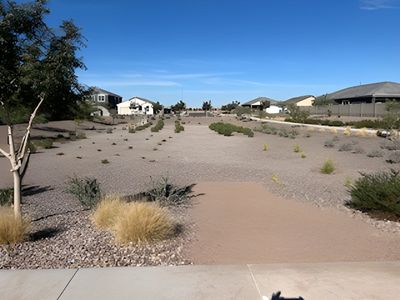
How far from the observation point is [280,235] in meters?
7.90

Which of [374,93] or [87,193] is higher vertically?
[374,93]

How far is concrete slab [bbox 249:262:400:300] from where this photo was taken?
497 centimetres

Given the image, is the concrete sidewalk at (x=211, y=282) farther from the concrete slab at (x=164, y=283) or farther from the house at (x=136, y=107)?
the house at (x=136, y=107)

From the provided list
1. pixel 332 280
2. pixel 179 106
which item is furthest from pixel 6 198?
pixel 179 106

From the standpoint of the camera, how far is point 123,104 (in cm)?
13562

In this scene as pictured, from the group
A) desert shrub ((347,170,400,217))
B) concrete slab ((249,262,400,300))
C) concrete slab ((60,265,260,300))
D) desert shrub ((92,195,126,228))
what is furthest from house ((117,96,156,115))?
concrete slab ((249,262,400,300))

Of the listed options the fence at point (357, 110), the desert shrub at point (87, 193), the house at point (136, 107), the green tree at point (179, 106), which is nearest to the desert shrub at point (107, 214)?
the desert shrub at point (87, 193)

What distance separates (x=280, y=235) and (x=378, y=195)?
2722 millimetres

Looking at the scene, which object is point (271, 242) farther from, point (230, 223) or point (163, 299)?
point (163, 299)

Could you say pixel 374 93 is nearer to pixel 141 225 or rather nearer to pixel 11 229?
pixel 141 225

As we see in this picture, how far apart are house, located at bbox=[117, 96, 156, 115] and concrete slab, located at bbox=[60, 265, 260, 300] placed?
121721mm

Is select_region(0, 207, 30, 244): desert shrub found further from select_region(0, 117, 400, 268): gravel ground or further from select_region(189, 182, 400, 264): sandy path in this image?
select_region(189, 182, 400, 264): sandy path

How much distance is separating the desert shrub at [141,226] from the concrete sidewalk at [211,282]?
4.35 ft

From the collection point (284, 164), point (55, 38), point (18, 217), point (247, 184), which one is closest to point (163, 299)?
point (18, 217)
